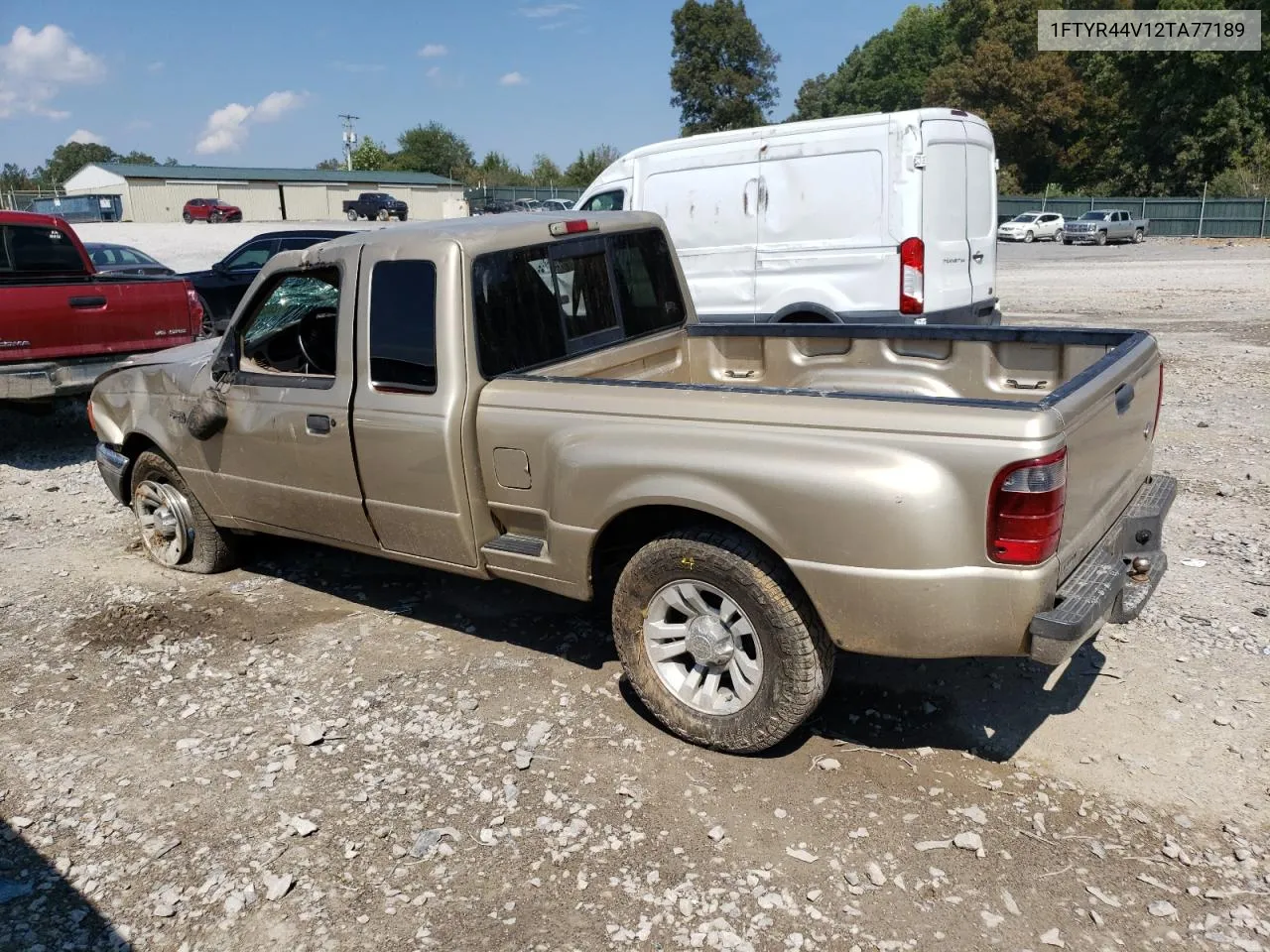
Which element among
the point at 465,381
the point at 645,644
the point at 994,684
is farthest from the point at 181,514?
the point at 994,684

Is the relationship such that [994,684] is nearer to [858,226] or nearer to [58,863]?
[58,863]

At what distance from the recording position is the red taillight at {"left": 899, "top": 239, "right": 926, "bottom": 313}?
855 centimetres

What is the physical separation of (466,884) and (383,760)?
33.4 inches

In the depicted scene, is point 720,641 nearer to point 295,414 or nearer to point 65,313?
point 295,414

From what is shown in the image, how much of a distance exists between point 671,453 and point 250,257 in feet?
40.9

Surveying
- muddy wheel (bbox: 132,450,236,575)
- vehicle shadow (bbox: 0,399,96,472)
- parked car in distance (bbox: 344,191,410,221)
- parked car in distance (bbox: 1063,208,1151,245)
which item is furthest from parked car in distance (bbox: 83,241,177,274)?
parked car in distance (bbox: 344,191,410,221)

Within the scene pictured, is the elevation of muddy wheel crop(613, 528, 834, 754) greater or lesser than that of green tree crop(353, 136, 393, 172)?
lesser

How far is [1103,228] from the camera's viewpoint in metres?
40.4

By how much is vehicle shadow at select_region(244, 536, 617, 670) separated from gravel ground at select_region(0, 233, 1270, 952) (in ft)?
0.09

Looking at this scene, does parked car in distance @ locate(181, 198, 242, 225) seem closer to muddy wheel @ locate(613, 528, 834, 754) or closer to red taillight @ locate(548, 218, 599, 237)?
red taillight @ locate(548, 218, 599, 237)

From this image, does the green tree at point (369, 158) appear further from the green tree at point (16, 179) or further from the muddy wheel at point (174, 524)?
the muddy wheel at point (174, 524)

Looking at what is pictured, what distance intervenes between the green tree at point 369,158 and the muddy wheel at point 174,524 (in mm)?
100546

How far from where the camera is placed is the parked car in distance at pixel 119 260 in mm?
15766

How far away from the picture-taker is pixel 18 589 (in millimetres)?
5750
